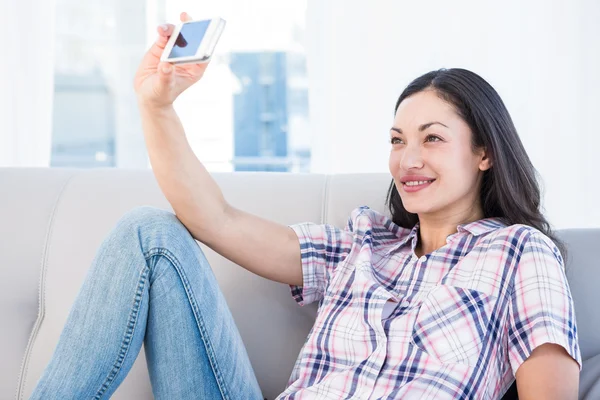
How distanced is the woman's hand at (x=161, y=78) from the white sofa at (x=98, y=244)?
0.38 m

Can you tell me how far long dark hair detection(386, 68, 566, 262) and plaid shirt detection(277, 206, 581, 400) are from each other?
0.18 feet

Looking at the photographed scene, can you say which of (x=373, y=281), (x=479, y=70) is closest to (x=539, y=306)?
(x=373, y=281)

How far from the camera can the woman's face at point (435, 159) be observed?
1341mm

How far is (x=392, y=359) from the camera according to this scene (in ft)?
4.06

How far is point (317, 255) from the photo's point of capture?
1421mm

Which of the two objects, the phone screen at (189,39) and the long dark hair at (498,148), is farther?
the long dark hair at (498,148)

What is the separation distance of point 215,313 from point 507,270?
1.70 feet

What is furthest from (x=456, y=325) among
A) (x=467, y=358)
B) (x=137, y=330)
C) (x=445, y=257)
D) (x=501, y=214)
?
(x=137, y=330)

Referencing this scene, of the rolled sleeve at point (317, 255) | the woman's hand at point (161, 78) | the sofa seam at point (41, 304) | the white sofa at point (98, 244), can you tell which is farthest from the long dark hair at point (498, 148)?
the sofa seam at point (41, 304)

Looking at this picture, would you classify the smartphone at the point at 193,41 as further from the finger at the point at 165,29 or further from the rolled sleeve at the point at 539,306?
the rolled sleeve at the point at 539,306

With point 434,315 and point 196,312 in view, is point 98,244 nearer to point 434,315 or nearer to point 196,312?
point 196,312

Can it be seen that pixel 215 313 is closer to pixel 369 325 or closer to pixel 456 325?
pixel 369 325

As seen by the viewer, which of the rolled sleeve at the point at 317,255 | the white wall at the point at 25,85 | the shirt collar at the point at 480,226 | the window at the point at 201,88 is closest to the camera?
the shirt collar at the point at 480,226

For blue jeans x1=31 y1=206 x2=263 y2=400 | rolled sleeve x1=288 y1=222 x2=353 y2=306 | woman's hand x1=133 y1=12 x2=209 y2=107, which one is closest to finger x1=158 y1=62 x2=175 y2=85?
woman's hand x1=133 y1=12 x2=209 y2=107
